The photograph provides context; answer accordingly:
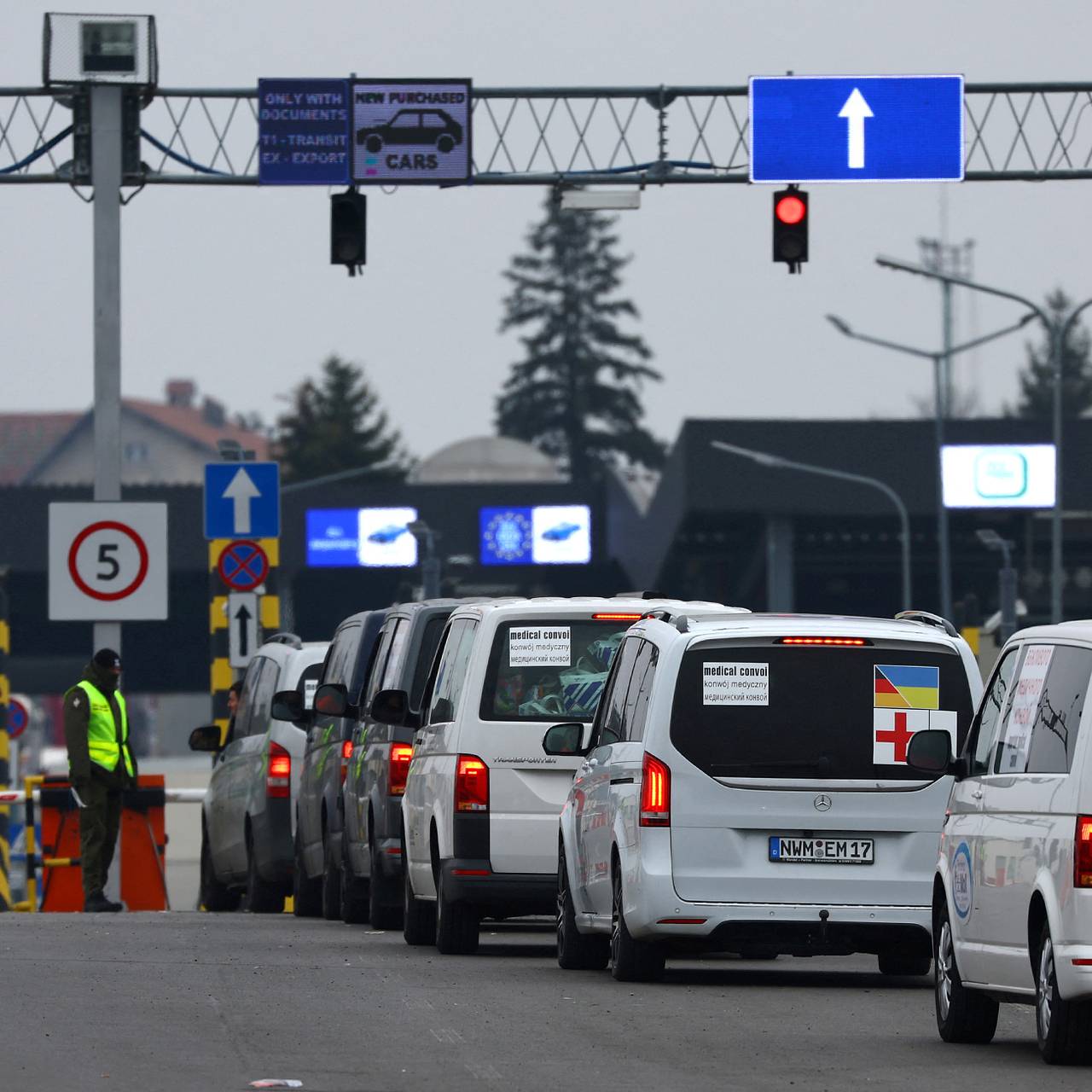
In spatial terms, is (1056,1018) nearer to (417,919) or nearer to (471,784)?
(471,784)

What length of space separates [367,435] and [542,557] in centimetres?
6300

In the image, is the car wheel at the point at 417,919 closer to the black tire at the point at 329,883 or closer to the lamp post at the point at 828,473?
the black tire at the point at 329,883

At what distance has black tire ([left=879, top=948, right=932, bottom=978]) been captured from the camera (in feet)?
49.4

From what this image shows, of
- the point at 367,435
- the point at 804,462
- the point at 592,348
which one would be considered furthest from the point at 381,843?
the point at 367,435

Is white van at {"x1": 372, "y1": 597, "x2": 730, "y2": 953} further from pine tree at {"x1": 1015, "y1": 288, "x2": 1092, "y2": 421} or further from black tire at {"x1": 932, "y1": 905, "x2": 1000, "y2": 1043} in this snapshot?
pine tree at {"x1": 1015, "y1": 288, "x2": 1092, "y2": 421}

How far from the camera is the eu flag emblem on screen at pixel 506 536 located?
82812mm

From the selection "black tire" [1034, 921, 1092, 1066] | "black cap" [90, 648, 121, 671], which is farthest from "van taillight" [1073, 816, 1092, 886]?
"black cap" [90, 648, 121, 671]

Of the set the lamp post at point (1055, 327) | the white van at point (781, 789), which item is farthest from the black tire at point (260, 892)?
the lamp post at point (1055, 327)

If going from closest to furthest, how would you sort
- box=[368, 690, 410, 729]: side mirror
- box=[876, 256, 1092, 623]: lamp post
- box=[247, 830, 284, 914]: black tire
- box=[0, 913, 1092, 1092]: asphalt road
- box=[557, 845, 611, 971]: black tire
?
box=[0, 913, 1092, 1092]: asphalt road → box=[557, 845, 611, 971]: black tire → box=[368, 690, 410, 729]: side mirror → box=[247, 830, 284, 914]: black tire → box=[876, 256, 1092, 623]: lamp post

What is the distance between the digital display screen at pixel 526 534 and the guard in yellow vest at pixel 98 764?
59.3 meters

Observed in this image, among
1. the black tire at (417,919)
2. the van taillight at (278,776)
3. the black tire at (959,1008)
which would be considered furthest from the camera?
the van taillight at (278,776)

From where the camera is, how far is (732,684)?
46.1 feet

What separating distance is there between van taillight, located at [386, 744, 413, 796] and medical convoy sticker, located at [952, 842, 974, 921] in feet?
21.7

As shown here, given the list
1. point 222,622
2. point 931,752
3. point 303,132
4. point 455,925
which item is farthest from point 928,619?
point 222,622
